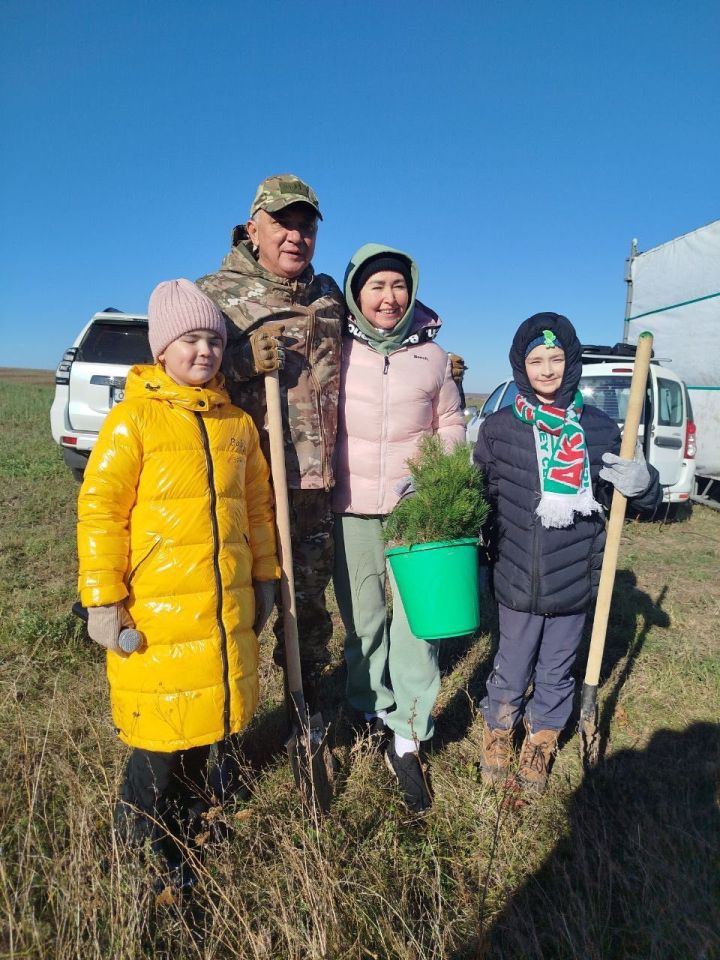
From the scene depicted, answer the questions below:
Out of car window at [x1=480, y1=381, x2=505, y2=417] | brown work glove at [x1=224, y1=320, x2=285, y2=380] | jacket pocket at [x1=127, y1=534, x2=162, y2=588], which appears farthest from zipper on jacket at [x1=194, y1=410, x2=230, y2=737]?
car window at [x1=480, y1=381, x2=505, y2=417]

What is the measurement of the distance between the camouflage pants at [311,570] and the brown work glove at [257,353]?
519mm

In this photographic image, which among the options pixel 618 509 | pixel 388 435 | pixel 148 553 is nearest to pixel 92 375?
pixel 388 435

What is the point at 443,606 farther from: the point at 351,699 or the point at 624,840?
the point at 624,840

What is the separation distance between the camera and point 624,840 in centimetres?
228

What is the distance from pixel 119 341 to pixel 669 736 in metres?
6.29

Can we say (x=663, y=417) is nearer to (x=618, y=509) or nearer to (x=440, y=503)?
(x=618, y=509)

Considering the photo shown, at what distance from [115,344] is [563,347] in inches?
223

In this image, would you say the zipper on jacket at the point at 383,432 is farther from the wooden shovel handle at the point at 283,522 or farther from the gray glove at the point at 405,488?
the wooden shovel handle at the point at 283,522

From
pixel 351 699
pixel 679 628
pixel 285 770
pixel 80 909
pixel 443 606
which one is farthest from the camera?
pixel 679 628

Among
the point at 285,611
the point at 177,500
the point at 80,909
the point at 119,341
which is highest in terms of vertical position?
the point at 119,341

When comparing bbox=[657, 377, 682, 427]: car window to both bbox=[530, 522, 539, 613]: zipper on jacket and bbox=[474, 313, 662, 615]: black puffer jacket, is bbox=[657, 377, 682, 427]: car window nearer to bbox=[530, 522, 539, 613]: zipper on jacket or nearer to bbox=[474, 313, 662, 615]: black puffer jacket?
bbox=[474, 313, 662, 615]: black puffer jacket

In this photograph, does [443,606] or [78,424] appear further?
[78,424]

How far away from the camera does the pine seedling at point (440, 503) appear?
2.15 m

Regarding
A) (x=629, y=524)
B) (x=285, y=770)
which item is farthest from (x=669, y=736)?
(x=629, y=524)
